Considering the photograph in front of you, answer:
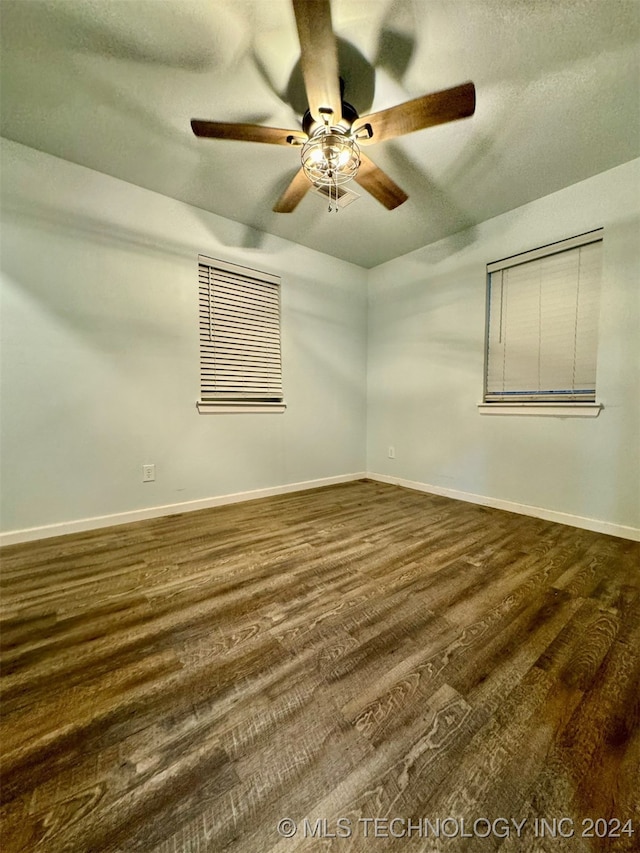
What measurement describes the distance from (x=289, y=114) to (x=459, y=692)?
8.74ft

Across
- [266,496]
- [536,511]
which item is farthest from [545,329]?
[266,496]

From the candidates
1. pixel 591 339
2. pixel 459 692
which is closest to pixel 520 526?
pixel 591 339

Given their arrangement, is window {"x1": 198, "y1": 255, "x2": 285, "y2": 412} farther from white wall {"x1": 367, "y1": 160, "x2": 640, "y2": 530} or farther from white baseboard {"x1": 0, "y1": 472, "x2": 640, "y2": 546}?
white wall {"x1": 367, "y1": 160, "x2": 640, "y2": 530}

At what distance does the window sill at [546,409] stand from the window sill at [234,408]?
73.8 inches

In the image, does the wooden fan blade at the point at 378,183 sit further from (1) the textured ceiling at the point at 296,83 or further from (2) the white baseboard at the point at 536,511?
(2) the white baseboard at the point at 536,511

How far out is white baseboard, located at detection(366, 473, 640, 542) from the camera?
1992 mm

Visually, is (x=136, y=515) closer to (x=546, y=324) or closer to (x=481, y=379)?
(x=481, y=379)

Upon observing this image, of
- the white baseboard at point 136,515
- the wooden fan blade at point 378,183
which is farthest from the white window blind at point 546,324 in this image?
the white baseboard at point 136,515

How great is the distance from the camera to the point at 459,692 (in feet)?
2.93

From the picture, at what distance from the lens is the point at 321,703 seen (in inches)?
34.0

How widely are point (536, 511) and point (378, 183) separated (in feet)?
8.36

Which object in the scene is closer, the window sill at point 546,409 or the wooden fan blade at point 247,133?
the wooden fan blade at point 247,133

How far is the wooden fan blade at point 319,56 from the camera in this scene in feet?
3.22

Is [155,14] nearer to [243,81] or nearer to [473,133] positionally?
[243,81]
